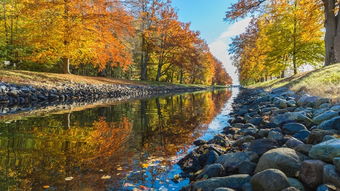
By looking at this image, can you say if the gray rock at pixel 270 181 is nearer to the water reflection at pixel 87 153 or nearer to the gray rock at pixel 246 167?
the gray rock at pixel 246 167

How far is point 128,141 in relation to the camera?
5.79 metres

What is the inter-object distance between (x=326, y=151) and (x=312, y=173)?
0.36 metres

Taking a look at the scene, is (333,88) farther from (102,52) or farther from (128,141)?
(102,52)

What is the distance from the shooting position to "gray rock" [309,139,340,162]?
8.73ft

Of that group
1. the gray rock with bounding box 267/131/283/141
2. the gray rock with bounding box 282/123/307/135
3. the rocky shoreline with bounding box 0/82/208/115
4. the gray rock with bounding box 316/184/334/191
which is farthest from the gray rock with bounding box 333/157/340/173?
the rocky shoreline with bounding box 0/82/208/115

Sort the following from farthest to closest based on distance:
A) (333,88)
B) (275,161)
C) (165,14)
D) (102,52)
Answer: (165,14) → (102,52) → (333,88) → (275,161)

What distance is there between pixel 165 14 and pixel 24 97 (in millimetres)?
24930

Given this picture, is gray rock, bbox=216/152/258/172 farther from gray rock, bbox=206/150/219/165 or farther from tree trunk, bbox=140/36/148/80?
tree trunk, bbox=140/36/148/80

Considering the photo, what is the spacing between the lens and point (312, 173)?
259 cm

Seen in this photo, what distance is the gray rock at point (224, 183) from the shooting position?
2898 mm

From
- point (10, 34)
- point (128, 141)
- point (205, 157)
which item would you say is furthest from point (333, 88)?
point (10, 34)

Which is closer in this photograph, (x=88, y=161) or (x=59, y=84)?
(x=88, y=161)

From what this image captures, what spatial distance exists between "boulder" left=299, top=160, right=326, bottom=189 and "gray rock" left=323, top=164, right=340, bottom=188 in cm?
8

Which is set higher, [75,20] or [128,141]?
[75,20]
